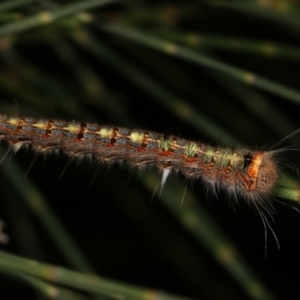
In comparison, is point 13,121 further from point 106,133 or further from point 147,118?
point 147,118

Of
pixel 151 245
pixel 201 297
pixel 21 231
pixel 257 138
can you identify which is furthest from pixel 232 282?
pixel 21 231

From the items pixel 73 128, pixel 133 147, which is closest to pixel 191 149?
pixel 133 147

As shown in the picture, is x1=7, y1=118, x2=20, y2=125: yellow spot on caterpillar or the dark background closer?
x1=7, y1=118, x2=20, y2=125: yellow spot on caterpillar

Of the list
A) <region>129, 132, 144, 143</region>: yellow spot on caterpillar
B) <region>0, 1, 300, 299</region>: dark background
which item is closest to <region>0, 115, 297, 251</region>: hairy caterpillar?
<region>129, 132, 144, 143</region>: yellow spot on caterpillar

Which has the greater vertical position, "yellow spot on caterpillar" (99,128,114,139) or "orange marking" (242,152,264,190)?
"yellow spot on caterpillar" (99,128,114,139)

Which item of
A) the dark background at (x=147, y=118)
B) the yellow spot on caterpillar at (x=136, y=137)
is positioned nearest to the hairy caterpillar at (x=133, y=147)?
the yellow spot on caterpillar at (x=136, y=137)

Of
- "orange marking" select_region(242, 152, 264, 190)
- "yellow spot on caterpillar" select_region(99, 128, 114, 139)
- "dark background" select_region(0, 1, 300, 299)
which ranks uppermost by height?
"dark background" select_region(0, 1, 300, 299)

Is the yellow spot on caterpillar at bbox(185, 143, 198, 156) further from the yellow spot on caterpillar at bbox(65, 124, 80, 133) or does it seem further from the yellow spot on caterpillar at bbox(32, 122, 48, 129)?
the yellow spot on caterpillar at bbox(32, 122, 48, 129)

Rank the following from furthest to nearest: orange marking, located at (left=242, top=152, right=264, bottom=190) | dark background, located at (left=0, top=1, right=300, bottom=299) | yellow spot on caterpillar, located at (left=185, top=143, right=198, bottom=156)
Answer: dark background, located at (left=0, top=1, right=300, bottom=299)
yellow spot on caterpillar, located at (left=185, top=143, right=198, bottom=156)
orange marking, located at (left=242, top=152, right=264, bottom=190)
